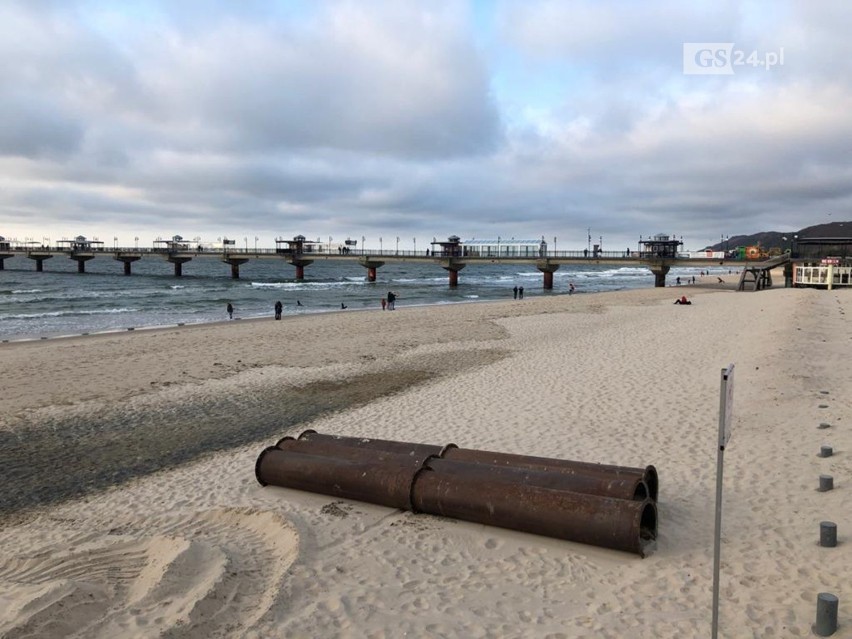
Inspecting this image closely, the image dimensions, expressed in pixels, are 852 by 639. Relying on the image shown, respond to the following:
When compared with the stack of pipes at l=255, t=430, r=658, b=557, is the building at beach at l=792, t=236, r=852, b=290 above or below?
above

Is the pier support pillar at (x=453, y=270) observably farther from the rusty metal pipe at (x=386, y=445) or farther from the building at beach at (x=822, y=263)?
the rusty metal pipe at (x=386, y=445)

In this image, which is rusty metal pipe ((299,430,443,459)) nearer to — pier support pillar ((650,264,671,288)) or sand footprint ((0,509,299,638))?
sand footprint ((0,509,299,638))

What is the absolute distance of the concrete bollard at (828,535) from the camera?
5.73m

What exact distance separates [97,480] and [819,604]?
28.6 ft

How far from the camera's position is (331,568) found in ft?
18.4

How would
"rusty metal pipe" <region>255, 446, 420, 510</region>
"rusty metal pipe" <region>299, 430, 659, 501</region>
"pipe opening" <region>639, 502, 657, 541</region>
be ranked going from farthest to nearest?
"rusty metal pipe" <region>255, 446, 420, 510</region>
"rusty metal pipe" <region>299, 430, 659, 501</region>
"pipe opening" <region>639, 502, 657, 541</region>

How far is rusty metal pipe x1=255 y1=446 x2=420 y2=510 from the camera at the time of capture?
6.71 meters

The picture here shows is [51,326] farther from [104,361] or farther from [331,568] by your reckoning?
[331,568]

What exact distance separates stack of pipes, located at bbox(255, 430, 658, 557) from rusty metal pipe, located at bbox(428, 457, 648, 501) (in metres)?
0.01

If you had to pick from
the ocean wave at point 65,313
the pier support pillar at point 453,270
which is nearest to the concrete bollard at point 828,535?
the ocean wave at point 65,313

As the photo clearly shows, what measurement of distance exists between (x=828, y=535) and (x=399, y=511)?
4.30 metres

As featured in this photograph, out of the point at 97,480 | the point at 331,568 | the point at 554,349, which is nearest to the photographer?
the point at 331,568

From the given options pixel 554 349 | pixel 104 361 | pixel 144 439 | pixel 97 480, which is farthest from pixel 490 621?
pixel 104 361

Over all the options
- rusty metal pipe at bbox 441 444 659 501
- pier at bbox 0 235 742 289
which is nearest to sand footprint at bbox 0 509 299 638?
rusty metal pipe at bbox 441 444 659 501
